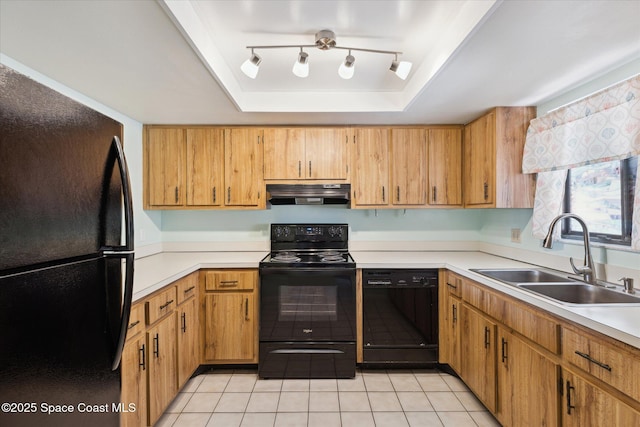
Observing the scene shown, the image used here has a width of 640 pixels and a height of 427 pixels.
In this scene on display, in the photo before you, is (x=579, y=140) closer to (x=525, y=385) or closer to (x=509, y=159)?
(x=509, y=159)

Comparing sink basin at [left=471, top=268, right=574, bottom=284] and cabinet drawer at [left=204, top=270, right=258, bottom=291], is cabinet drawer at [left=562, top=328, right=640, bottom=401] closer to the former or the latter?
sink basin at [left=471, top=268, right=574, bottom=284]

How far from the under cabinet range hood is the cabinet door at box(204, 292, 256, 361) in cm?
91

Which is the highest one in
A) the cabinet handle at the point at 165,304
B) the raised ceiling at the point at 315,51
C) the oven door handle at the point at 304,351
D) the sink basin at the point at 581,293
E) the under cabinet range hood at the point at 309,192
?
the raised ceiling at the point at 315,51

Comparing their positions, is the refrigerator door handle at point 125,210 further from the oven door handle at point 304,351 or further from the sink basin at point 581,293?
the sink basin at point 581,293

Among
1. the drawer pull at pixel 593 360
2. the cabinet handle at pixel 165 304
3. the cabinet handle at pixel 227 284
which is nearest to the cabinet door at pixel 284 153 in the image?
the cabinet handle at pixel 227 284

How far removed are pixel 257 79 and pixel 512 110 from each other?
1974 millimetres

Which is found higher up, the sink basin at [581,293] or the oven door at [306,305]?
the sink basin at [581,293]

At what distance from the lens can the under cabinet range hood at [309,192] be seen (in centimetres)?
275

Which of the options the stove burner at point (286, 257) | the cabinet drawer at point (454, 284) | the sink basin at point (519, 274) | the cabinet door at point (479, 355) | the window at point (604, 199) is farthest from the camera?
the stove burner at point (286, 257)

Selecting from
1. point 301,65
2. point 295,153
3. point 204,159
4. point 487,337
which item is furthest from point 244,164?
point 487,337

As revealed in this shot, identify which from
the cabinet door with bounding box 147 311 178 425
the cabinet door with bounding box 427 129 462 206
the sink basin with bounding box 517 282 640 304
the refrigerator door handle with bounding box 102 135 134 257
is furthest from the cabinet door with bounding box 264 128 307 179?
the sink basin with bounding box 517 282 640 304

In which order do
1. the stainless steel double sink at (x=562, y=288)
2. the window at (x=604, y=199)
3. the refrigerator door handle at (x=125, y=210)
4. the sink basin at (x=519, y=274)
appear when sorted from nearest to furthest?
the refrigerator door handle at (x=125, y=210), the stainless steel double sink at (x=562, y=288), the window at (x=604, y=199), the sink basin at (x=519, y=274)

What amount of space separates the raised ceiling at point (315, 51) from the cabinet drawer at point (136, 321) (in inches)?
52.1

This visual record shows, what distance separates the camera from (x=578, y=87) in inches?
77.0
